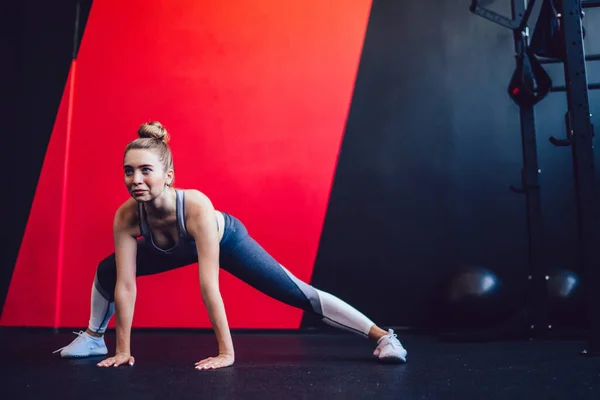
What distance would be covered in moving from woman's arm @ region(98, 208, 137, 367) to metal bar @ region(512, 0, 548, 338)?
2.20 meters

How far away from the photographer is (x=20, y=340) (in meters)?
2.95

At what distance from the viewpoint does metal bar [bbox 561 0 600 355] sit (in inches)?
85.4

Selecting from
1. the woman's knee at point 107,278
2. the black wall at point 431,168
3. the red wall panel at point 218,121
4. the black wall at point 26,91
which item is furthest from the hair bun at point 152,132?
the black wall at point 26,91

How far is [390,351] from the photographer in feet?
6.69

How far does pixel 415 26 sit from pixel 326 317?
256cm

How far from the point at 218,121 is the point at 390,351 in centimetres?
224

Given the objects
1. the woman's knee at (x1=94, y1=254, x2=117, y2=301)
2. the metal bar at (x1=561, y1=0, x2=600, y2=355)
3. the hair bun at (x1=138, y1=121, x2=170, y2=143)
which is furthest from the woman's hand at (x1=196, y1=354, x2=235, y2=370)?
the metal bar at (x1=561, y1=0, x2=600, y2=355)

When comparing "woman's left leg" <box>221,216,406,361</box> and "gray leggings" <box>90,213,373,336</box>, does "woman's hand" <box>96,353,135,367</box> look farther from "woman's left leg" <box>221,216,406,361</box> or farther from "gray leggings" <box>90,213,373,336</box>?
"woman's left leg" <box>221,216,406,361</box>

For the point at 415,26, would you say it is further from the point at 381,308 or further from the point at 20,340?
the point at 20,340

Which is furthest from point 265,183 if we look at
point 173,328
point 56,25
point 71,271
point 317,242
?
point 56,25

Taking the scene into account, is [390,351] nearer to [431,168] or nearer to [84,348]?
[84,348]

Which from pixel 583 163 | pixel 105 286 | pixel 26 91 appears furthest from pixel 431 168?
pixel 26 91

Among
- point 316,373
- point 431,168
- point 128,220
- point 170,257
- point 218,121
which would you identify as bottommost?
point 316,373

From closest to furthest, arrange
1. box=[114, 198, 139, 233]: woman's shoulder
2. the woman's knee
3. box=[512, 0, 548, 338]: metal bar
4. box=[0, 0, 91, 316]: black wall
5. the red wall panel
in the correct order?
1. box=[114, 198, 139, 233]: woman's shoulder
2. the woman's knee
3. box=[512, 0, 548, 338]: metal bar
4. the red wall panel
5. box=[0, 0, 91, 316]: black wall
